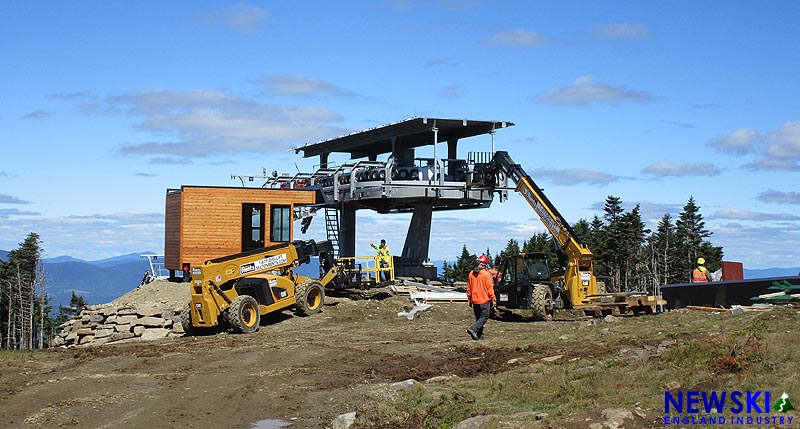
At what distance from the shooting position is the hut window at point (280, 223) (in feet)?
117

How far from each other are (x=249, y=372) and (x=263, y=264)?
31.2 feet

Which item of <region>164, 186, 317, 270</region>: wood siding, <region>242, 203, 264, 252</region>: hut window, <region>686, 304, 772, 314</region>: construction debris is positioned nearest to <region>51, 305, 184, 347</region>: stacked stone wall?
<region>164, 186, 317, 270</region>: wood siding

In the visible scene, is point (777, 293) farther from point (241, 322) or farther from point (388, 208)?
point (388, 208)

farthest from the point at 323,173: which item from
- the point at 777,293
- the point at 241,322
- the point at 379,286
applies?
the point at 777,293

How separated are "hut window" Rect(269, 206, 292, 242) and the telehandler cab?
6.70 m

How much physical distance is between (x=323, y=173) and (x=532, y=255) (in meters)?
23.5

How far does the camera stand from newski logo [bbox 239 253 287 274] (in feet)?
84.1

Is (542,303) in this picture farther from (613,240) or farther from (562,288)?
(613,240)

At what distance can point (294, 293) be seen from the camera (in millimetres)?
27844

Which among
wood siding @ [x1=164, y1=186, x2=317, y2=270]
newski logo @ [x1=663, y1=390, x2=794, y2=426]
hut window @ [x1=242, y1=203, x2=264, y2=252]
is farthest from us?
hut window @ [x1=242, y1=203, x2=264, y2=252]

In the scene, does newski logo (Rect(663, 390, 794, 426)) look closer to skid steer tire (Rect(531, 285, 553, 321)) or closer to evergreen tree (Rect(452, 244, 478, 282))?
skid steer tire (Rect(531, 285, 553, 321))

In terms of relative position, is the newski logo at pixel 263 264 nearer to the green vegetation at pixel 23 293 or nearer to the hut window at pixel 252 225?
the hut window at pixel 252 225

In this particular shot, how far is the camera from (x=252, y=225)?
116ft

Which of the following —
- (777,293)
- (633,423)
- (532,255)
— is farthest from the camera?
(532,255)
